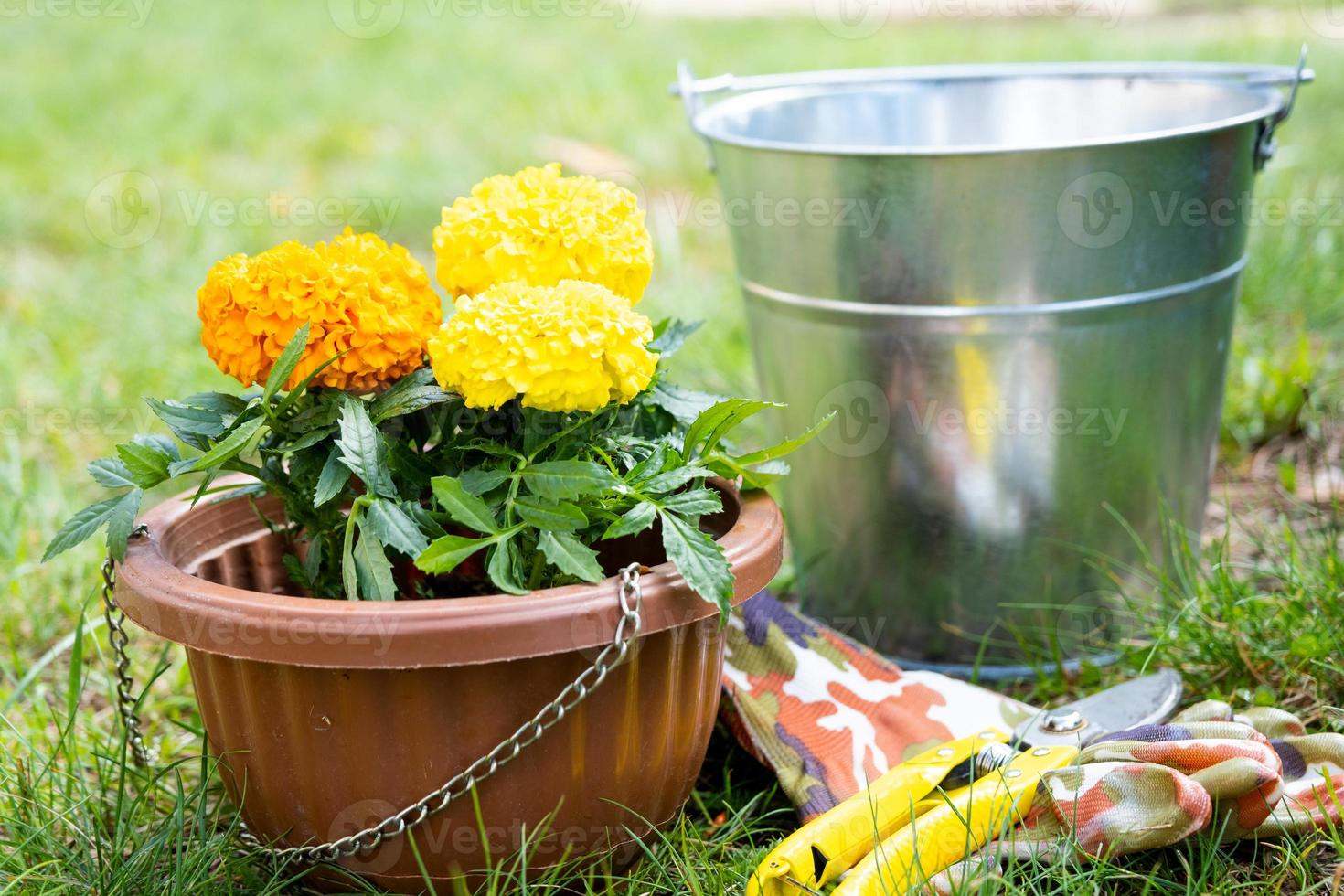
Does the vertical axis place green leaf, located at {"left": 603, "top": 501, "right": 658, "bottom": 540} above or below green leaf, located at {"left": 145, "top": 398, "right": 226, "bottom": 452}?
below

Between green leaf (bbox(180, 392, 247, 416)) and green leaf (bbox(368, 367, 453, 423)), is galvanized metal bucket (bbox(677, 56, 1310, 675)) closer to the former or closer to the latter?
green leaf (bbox(368, 367, 453, 423))

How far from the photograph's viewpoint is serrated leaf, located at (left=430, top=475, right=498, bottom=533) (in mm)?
1119

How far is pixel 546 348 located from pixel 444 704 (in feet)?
1.12

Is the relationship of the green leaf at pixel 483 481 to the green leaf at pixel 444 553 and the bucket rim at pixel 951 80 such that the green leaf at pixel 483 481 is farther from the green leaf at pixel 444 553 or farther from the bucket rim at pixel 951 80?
the bucket rim at pixel 951 80

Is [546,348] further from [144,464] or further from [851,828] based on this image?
[851,828]

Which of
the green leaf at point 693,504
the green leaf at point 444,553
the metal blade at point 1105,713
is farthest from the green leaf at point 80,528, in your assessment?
the metal blade at point 1105,713

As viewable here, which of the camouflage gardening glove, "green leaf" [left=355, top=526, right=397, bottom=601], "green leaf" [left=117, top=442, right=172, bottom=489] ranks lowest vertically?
the camouflage gardening glove

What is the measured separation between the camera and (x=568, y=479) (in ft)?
3.75

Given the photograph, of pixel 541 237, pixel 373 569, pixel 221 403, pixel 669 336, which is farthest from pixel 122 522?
pixel 669 336

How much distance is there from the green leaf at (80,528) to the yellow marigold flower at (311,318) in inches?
7.2

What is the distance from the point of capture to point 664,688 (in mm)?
1223

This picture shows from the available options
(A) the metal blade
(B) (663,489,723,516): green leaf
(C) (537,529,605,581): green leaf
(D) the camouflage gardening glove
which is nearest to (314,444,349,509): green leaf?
(C) (537,529,605,581): green leaf

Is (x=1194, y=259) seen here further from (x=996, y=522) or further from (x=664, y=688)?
(x=664, y=688)

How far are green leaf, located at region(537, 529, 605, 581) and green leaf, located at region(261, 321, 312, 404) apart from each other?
0.95ft
